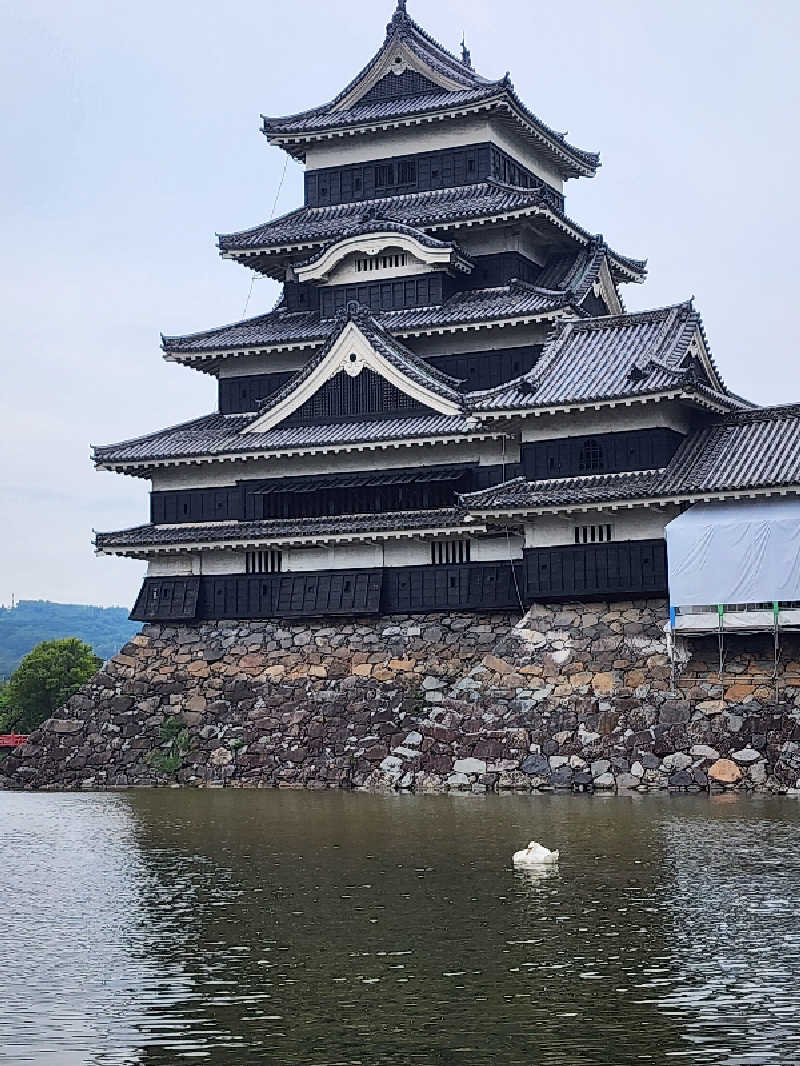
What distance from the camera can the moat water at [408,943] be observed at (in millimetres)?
14609

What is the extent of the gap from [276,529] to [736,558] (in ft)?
51.6

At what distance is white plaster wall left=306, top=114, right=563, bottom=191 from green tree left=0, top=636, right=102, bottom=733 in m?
29.6

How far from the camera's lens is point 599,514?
1703 inches

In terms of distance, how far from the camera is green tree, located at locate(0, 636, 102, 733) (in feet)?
247

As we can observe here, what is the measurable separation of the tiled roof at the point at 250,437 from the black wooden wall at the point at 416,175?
372 inches

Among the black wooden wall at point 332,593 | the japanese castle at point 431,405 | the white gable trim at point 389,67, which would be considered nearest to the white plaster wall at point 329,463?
the japanese castle at point 431,405

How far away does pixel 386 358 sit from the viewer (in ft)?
161

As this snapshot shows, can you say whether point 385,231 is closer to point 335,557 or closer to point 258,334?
point 258,334

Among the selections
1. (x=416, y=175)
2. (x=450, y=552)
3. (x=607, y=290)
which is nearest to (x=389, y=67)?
(x=416, y=175)

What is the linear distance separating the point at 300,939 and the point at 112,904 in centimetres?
438

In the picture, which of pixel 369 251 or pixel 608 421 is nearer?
pixel 608 421

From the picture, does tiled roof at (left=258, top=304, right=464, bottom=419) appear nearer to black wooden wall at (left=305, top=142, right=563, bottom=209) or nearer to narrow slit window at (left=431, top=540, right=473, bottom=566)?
narrow slit window at (left=431, top=540, right=473, bottom=566)

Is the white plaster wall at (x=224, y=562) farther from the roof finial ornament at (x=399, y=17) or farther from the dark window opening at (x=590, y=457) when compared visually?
the roof finial ornament at (x=399, y=17)

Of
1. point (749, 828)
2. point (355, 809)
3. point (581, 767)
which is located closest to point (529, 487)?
point (581, 767)
